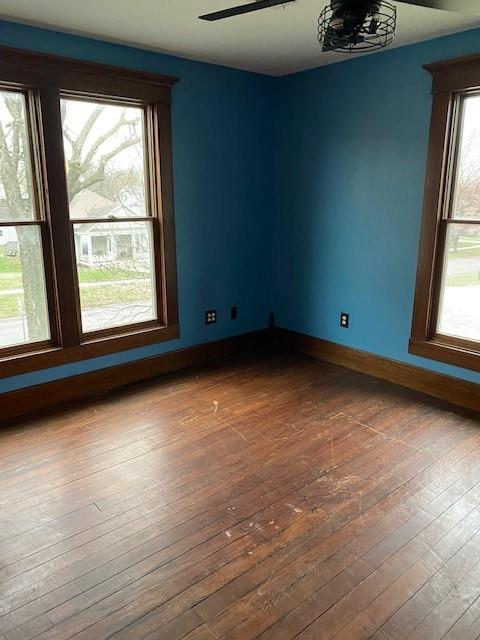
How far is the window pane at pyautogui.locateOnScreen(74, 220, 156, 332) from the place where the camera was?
136 inches

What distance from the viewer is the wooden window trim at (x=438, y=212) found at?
3.04 metres

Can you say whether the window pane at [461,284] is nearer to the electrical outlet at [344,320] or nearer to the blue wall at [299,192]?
the blue wall at [299,192]

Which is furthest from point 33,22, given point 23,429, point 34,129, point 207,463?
point 207,463

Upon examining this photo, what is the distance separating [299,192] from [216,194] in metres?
0.76

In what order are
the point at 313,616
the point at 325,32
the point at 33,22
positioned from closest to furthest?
1. the point at 313,616
2. the point at 325,32
3. the point at 33,22

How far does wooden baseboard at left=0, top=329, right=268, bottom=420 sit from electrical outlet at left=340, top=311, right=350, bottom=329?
0.92 metres

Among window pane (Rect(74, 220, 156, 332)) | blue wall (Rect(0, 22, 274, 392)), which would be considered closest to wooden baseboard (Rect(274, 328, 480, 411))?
blue wall (Rect(0, 22, 274, 392))

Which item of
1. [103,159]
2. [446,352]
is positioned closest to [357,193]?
[446,352]

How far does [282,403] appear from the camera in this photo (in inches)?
133

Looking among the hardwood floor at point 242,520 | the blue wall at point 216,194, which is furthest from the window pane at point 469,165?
the blue wall at point 216,194

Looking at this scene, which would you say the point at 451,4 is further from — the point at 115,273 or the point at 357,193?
the point at 115,273

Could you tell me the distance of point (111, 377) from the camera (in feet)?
11.9

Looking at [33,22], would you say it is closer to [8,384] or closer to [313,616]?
[8,384]

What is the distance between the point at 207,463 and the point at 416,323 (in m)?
1.90
